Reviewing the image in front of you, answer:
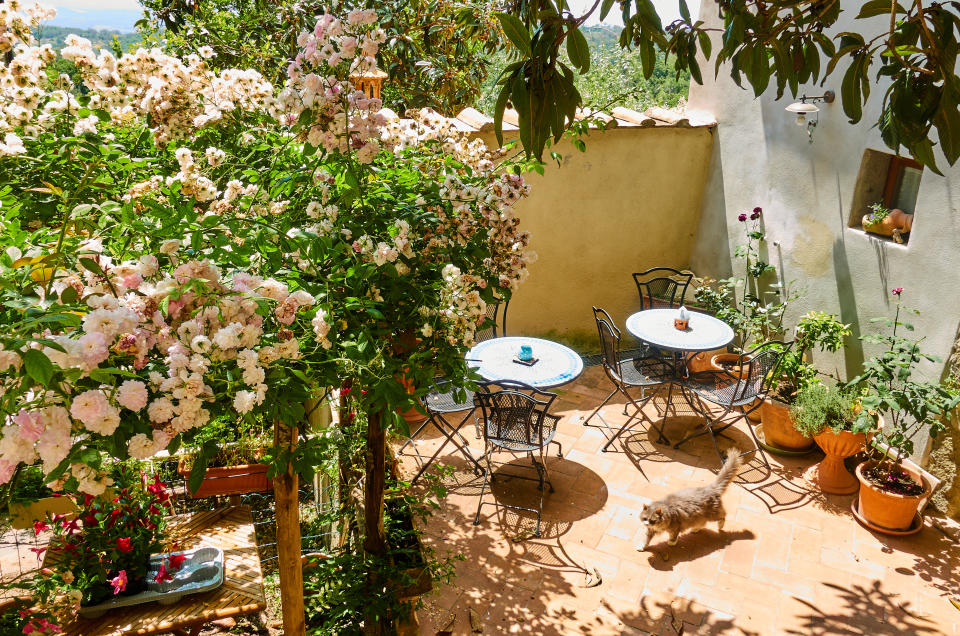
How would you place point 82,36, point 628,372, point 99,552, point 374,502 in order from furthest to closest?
point 628,372
point 374,502
point 99,552
point 82,36

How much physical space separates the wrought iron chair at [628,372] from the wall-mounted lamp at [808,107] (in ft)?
6.97

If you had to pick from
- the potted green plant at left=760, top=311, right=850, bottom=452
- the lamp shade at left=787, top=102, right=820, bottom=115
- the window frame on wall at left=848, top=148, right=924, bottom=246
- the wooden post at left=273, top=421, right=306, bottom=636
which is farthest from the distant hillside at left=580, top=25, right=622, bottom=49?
the wooden post at left=273, top=421, right=306, bottom=636

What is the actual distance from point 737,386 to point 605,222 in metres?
2.39

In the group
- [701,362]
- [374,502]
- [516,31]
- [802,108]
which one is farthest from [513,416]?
[516,31]

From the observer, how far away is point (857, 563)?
13.8 feet

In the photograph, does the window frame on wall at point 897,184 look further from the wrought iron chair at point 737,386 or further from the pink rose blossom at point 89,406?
the pink rose blossom at point 89,406

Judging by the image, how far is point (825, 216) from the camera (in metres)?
5.43

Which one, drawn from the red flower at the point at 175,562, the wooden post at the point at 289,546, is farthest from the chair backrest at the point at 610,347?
the red flower at the point at 175,562

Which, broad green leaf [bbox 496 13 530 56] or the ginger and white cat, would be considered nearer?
broad green leaf [bbox 496 13 530 56]

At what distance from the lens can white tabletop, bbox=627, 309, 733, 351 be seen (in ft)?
16.8

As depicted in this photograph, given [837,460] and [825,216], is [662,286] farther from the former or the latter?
[837,460]

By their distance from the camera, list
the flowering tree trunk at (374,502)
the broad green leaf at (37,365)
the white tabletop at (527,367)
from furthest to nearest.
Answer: the white tabletop at (527,367) → the flowering tree trunk at (374,502) → the broad green leaf at (37,365)

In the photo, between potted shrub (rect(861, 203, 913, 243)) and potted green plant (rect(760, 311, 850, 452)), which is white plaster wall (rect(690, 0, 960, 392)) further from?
potted green plant (rect(760, 311, 850, 452))

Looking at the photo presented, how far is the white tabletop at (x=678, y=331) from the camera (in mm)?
5125
